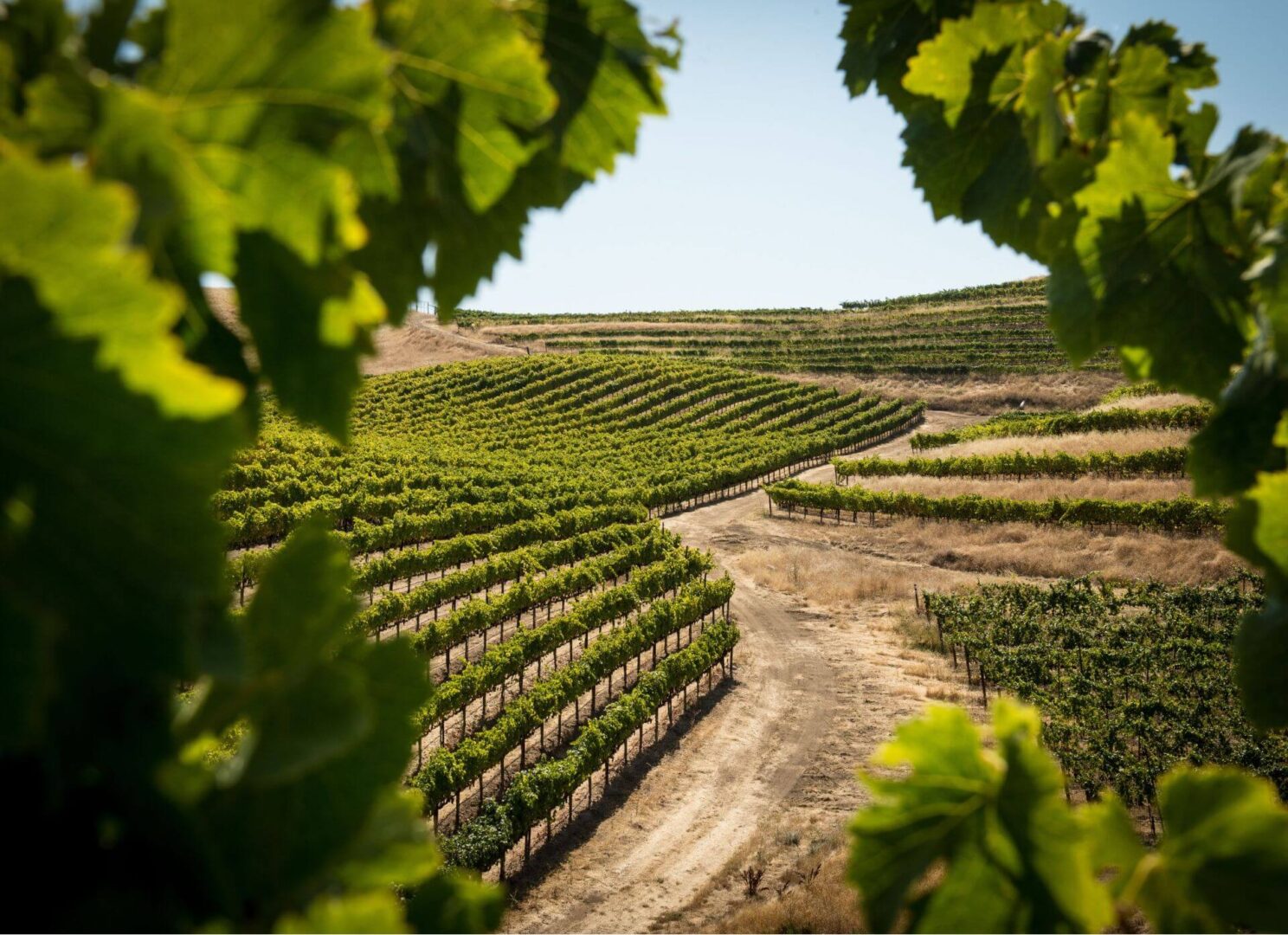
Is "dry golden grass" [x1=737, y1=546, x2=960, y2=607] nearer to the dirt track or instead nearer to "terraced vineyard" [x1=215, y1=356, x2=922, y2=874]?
the dirt track

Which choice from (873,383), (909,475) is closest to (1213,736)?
(909,475)

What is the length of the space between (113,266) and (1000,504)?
112ft

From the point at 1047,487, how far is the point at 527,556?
22.1 m

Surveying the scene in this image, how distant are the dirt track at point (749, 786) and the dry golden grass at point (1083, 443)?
752 inches

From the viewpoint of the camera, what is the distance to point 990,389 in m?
62.6

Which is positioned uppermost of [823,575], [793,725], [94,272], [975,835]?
[94,272]

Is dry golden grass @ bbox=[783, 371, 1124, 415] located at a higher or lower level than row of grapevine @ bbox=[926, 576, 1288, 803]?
higher

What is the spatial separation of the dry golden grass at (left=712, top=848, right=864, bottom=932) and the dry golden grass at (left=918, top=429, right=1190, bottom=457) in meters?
29.3

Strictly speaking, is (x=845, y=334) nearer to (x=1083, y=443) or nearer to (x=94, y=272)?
(x=1083, y=443)

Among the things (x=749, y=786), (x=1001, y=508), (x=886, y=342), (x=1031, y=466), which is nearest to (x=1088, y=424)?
(x=1031, y=466)

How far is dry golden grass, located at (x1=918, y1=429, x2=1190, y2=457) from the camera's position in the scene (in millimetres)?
36062

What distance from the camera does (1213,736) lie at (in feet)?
49.4

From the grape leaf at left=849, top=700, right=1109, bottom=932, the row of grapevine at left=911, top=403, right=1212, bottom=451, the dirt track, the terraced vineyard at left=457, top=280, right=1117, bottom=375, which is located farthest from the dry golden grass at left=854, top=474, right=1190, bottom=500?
the grape leaf at left=849, top=700, right=1109, bottom=932

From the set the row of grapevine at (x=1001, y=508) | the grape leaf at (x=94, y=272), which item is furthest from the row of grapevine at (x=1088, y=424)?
the grape leaf at (x=94, y=272)
